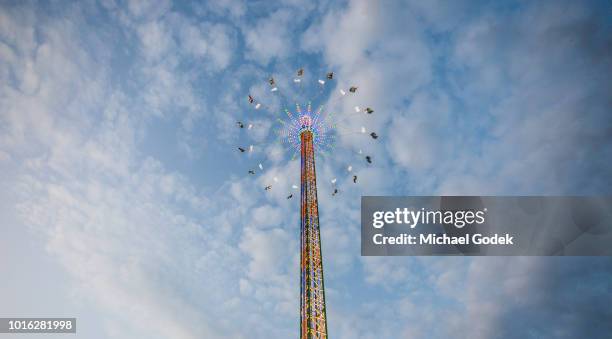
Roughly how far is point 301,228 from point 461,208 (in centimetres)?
2428

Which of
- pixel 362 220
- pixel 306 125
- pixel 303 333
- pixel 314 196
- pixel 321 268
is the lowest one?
pixel 303 333

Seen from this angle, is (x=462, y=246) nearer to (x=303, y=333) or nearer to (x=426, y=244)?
(x=426, y=244)

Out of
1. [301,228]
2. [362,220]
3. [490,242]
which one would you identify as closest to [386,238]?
[362,220]

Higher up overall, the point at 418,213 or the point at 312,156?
the point at 312,156

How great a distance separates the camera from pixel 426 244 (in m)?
34.2

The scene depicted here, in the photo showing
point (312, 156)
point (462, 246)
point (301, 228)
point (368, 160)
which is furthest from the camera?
point (312, 156)

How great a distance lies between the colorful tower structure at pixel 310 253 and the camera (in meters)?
45.1

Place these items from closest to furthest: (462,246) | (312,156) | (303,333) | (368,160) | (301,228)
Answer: (462,246), (303,333), (368,160), (301,228), (312,156)

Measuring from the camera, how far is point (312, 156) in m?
56.0

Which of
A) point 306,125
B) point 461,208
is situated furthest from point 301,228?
point 461,208

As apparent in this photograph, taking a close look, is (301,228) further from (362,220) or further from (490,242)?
(490,242)

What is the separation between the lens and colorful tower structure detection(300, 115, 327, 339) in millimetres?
45062

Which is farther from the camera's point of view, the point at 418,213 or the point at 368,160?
the point at 368,160

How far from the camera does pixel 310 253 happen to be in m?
49.8
